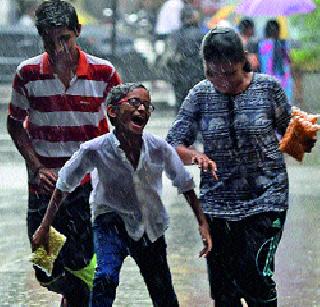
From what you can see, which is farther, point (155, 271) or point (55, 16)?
point (55, 16)

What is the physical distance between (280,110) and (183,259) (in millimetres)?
3326

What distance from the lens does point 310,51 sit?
77.0 ft

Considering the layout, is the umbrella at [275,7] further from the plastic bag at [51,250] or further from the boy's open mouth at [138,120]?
the boy's open mouth at [138,120]

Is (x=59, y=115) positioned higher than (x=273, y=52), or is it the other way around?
(x=59, y=115)

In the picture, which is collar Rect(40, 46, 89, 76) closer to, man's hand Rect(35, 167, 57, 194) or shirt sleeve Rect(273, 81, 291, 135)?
man's hand Rect(35, 167, 57, 194)

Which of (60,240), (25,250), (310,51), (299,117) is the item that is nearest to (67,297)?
(60,240)

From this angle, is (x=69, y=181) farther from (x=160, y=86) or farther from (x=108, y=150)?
(x=160, y=86)

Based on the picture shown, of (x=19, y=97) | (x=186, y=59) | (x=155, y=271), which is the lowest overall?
(x=155, y=271)

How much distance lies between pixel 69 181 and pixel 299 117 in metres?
1.04

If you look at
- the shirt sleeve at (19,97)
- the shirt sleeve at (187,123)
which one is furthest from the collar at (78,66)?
the shirt sleeve at (187,123)

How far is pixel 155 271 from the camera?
6320mm

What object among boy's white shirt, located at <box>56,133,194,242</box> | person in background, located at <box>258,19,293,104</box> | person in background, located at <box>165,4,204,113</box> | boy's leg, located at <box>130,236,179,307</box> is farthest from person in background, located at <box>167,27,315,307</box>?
person in background, located at <box>258,19,293,104</box>

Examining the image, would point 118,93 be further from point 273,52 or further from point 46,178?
point 273,52

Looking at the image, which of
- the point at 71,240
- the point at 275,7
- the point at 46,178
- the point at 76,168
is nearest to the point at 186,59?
the point at 275,7
